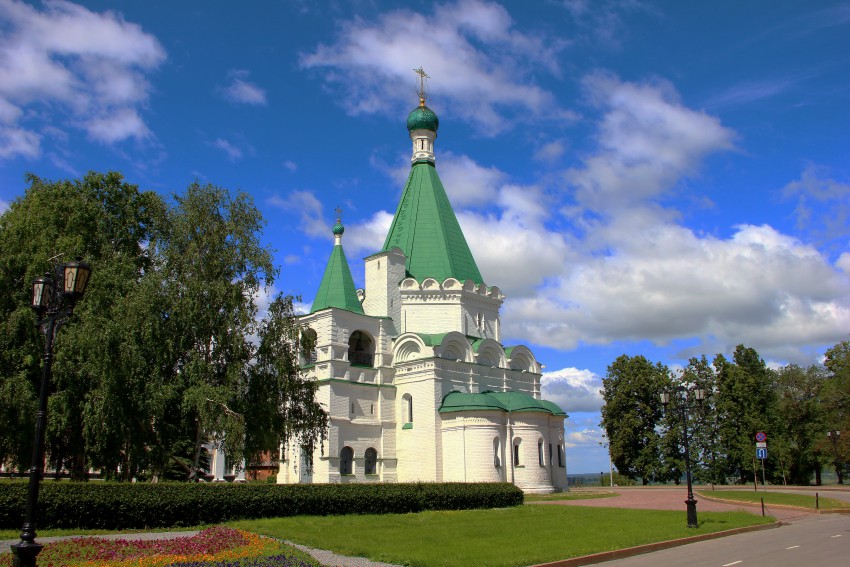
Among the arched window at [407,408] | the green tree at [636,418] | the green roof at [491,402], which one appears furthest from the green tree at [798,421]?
the arched window at [407,408]

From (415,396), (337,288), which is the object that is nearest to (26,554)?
(415,396)

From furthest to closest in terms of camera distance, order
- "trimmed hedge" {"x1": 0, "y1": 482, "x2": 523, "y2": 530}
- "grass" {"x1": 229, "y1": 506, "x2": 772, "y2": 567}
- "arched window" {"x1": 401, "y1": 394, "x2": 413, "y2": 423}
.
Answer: "arched window" {"x1": 401, "y1": 394, "x2": 413, "y2": 423} < "trimmed hedge" {"x1": 0, "y1": 482, "x2": 523, "y2": 530} < "grass" {"x1": 229, "y1": 506, "x2": 772, "y2": 567}

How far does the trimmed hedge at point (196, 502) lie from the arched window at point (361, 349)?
15.2m

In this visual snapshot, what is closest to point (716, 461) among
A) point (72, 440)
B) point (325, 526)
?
point (325, 526)

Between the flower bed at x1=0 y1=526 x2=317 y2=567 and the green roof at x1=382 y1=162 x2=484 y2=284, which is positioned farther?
the green roof at x1=382 y1=162 x2=484 y2=284

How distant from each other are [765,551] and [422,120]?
37038 millimetres

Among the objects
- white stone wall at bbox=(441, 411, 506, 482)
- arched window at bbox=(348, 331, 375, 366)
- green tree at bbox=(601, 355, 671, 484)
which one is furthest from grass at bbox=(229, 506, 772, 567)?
green tree at bbox=(601, 355, 671, 484)

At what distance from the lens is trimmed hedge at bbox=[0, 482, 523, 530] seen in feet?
51.8

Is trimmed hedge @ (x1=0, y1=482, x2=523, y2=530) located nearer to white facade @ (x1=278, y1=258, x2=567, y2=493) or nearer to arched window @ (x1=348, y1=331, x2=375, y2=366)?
white facade @ (x1=278, y1=258, x2=567, y2=493)

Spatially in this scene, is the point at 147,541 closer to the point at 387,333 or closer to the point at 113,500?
the point at 113,500

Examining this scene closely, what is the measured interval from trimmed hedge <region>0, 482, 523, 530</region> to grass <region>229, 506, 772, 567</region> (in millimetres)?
691

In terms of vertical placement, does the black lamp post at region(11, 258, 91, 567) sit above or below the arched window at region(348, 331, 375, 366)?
below

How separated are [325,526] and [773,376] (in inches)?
1687

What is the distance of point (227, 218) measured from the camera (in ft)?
81.6
